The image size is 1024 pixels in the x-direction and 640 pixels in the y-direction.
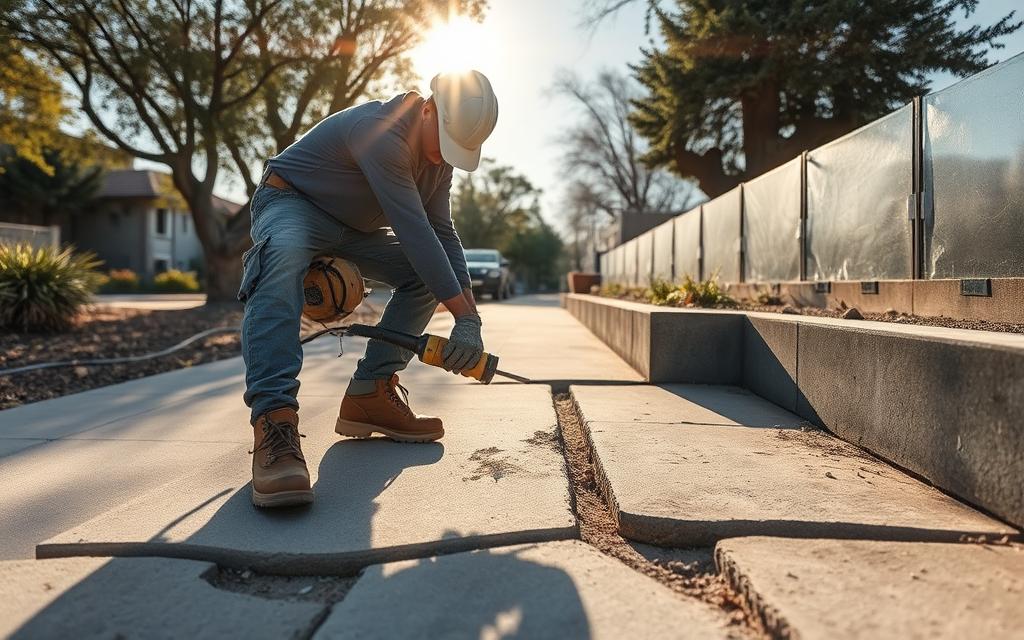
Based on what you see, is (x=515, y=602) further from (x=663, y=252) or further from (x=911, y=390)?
(x=663, y=252)

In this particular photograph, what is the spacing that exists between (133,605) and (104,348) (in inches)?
251

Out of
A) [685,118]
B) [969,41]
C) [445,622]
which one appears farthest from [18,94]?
[969,41]

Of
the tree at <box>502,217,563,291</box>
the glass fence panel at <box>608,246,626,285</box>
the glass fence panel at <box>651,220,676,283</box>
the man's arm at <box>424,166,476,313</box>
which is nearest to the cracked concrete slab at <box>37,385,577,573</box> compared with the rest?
the man's arm at <box>424,166,476,313</box>

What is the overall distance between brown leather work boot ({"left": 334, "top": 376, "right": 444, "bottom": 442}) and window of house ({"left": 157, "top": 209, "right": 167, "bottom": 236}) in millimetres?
42399

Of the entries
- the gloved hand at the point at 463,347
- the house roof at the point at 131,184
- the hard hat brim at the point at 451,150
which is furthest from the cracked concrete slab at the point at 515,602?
the house roof at the point at 131,184

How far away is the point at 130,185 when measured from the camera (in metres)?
38.7

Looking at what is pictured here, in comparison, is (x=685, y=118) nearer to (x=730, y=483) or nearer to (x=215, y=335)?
(x=215, y=335)

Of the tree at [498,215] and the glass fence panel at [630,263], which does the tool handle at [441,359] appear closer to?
the glass fence panel at [630,263]

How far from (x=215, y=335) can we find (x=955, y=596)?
8420 mm

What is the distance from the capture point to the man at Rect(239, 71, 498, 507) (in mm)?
1985

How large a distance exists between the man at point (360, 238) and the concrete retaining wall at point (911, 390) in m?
1.37

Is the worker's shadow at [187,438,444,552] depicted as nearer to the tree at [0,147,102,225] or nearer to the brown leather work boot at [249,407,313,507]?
the brown leather work boot at [249,407,313,507]

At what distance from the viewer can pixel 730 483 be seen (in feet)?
6.39

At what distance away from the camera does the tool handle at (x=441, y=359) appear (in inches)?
85.7
